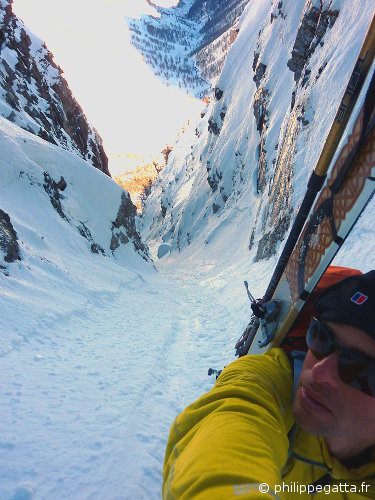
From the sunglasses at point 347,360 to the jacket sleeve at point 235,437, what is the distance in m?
0.36

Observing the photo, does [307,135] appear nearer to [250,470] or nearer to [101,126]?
[250,470]

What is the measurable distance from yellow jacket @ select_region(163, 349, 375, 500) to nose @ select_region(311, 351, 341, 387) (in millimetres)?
285

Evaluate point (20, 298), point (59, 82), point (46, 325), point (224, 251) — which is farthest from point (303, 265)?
point (59, 82)

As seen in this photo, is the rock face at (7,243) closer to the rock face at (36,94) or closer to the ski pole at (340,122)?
the ski pole at (340,122)

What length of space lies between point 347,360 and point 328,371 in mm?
116

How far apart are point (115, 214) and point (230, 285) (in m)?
11.1

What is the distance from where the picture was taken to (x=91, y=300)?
29.8 feet

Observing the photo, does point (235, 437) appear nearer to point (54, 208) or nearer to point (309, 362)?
point (309, 362)

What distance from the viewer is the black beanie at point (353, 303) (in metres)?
1.42

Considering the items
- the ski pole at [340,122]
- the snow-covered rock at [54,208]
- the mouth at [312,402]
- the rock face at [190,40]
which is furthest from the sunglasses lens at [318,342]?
the rock face at [190,40]

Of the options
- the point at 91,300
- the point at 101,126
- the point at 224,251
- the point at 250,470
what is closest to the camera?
the point at 250,470

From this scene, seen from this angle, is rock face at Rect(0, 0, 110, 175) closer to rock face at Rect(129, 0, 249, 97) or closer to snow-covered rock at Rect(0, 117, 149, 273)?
snow-covered rock at Rect(0, 117, 149, 273)

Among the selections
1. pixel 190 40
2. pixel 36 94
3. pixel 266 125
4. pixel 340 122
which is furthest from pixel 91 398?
→ pixel 190 40

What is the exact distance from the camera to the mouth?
4.83 ft
